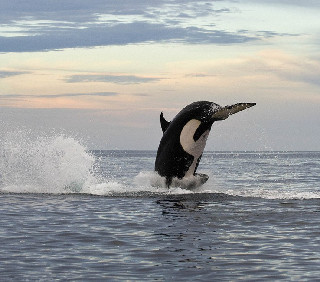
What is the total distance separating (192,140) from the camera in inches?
911

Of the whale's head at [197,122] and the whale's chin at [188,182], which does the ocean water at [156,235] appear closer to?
the whale's chin at [188,182]

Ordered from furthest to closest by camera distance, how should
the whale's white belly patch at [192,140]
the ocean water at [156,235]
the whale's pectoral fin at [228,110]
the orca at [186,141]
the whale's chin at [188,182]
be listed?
the whale's chin at [188,182] → the whale's white belly patch at [192,140] → the orca at [186,141] → the whale's pectoral fin at [228,110] → the ocean water at [156,235]

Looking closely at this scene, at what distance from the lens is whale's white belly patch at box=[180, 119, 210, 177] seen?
74.8 ft

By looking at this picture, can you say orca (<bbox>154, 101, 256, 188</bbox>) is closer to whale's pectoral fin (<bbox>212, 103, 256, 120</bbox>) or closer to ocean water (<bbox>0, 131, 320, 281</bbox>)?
whale's pectoral fin (<bbox>212, 103, 256, 120</bbox>)

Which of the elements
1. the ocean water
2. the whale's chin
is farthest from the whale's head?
the ocean water

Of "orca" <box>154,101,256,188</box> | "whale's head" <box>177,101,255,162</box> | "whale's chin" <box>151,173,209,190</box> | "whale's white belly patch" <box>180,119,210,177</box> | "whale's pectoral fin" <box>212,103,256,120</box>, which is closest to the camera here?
"whale's pectoral fin" <box>212,103,256,120</box>

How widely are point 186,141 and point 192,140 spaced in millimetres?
228

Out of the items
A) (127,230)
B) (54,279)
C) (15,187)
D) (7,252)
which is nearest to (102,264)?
(54,279)

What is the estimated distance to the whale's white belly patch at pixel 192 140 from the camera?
898 inches

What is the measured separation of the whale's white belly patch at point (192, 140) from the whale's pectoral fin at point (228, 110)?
1019mm

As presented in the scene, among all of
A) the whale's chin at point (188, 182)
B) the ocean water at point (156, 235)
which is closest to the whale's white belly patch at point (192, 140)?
the whale's chin at point (188, 182)

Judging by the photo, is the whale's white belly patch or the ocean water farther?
the whale's white belly patch

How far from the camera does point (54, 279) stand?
412 inches

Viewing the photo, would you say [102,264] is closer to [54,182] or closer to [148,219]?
[148,219]
